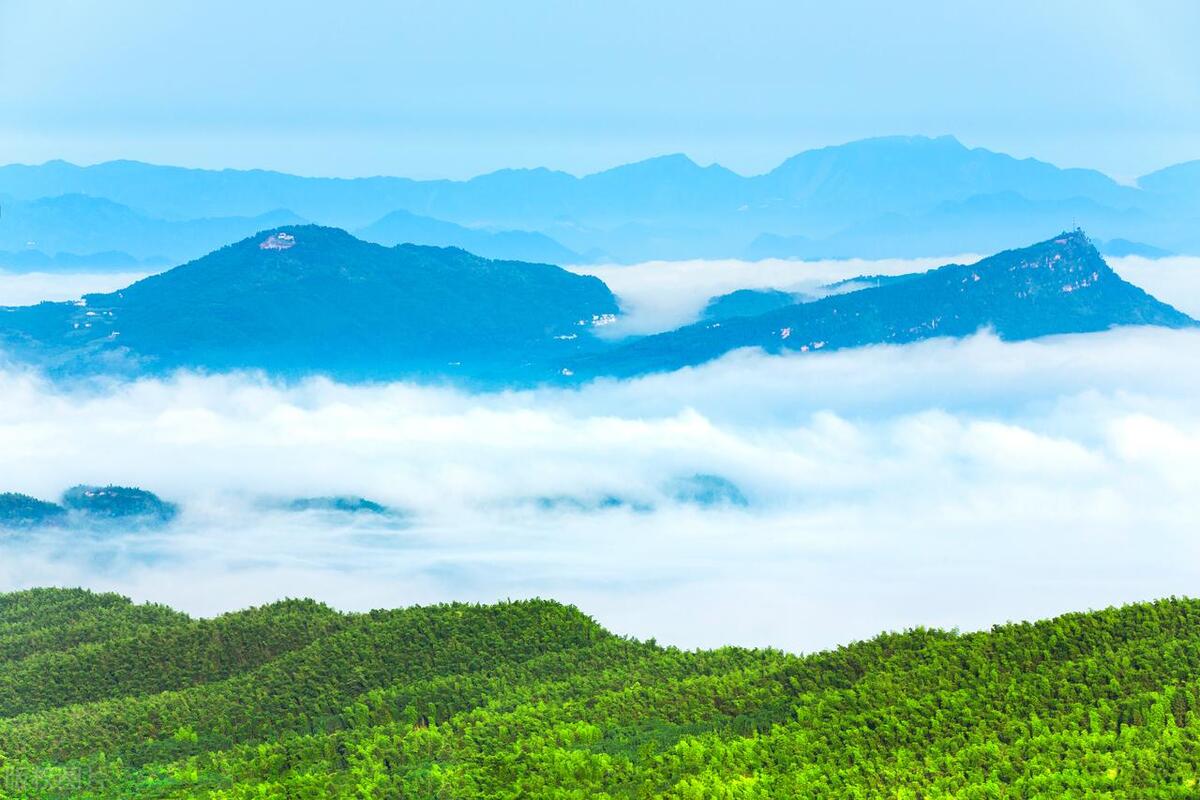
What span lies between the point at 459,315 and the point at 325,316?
13.0 metres

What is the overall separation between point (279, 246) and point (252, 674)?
4307 inches

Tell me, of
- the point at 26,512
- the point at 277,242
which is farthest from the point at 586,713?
the point at 277,242

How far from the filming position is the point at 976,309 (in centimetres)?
10425

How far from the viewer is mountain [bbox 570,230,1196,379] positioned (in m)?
102

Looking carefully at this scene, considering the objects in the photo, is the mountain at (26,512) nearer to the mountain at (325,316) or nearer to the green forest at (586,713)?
the green forest at (586,713)

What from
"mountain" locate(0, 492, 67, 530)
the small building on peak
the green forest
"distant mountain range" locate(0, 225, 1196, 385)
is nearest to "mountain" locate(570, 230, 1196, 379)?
"distant mountain range" locate(0, 225, 1196, 385)

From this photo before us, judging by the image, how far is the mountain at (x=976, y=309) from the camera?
102m

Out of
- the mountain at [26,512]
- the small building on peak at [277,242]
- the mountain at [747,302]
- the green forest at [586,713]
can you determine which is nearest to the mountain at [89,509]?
the mountain at [26,512]

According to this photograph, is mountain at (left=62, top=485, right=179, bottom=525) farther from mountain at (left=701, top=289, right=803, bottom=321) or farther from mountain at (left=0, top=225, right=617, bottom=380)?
mountain at (left=701, top=289, right=803, bottom=321)

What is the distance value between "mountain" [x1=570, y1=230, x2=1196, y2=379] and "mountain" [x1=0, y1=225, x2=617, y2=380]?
24.5m

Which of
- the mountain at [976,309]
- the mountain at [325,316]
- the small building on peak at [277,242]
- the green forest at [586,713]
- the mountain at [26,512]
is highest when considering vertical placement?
the small building on peak at [277,242]

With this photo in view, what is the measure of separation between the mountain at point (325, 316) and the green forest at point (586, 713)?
98698 millimetres

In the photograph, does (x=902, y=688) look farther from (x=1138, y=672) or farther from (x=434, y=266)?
(x=434, y=266)

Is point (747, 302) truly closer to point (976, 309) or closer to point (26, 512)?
point (976, 309)
